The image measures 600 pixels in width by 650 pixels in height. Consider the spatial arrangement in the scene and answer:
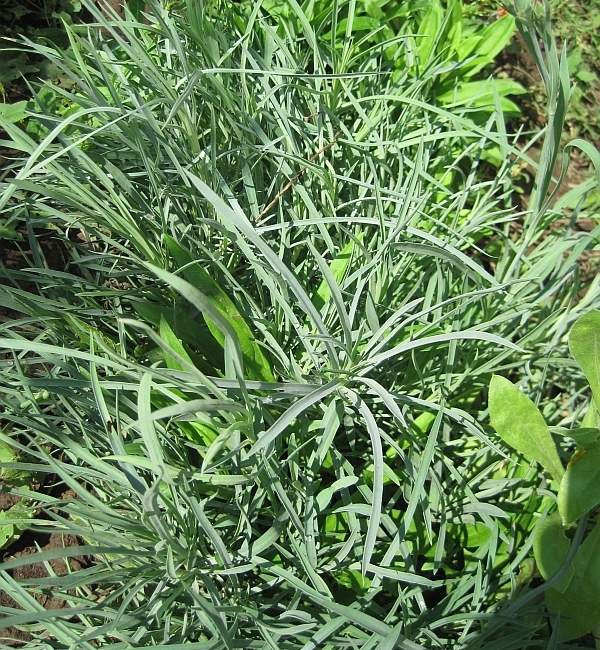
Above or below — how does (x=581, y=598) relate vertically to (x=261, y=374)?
below

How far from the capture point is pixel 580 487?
0.94 m

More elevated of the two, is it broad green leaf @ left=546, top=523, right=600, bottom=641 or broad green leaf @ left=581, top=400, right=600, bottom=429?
broad green leaf @ left=581, top=400, right=600, bottom=429

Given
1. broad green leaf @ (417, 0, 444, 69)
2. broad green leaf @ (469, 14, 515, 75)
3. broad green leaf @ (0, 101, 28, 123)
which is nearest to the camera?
broad green leaf @ (0, 101, 28, 123)

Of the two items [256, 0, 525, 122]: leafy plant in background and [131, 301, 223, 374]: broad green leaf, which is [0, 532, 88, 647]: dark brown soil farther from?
[256, 0, 525, 122]: leafy plant in background

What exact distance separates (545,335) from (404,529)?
2.08 ft

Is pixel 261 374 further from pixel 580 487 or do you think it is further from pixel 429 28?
pixel 429 28

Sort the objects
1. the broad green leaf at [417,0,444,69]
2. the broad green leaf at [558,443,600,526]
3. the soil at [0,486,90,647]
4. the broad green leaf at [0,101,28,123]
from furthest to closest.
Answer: the broad green leaf at [417,0,444,69] → the broad green leaf at [0,101,28,123] → the soil at [0,486,90,647] → the broad green leaf at [558,443,600,526]

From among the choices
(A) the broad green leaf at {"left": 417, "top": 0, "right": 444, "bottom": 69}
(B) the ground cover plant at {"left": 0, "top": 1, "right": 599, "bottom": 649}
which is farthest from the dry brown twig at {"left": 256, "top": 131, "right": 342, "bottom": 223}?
(A) the broad green leaf at {"left": 417, "top": 0, "right": 444, "bottom": 69}

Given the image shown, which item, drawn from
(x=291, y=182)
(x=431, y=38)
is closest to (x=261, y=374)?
(x=291, y=182)

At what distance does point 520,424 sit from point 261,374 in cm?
45

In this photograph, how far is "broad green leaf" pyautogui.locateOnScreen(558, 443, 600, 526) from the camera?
0.93 metres

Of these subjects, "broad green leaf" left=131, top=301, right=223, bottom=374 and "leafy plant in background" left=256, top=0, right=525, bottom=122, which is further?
"leafy plant in background" left=256, top=0, right=525, bottom=122

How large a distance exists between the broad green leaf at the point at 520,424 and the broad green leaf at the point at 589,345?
4.2 inches

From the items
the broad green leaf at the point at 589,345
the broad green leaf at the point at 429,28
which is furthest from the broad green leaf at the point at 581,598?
the broad green leaf at the point at 429,28
